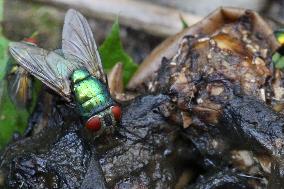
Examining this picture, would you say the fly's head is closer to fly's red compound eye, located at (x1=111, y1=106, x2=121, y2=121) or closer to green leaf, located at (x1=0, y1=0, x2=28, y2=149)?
fly's red compound eye, located at (x1=111, y1=106, x2=121, y2=121)

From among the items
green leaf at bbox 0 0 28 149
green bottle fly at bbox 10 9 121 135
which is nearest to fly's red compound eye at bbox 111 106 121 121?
green bottle fly at bbox 10 9 121 135

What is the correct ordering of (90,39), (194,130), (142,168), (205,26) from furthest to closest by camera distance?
(205,26) → (90,39) → (194,130) → (142,168)

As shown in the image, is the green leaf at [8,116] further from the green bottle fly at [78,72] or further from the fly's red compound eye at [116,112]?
the fly's red compound eye at [116,112]

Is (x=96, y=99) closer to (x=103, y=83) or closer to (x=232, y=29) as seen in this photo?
(x=103, y=83)

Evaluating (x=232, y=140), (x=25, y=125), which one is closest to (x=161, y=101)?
(x=232, y=140)

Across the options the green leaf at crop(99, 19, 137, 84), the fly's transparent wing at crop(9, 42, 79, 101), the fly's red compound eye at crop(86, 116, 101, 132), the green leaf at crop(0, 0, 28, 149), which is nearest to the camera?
the fly's red compound eye at crop(86, 116, 101, 132)

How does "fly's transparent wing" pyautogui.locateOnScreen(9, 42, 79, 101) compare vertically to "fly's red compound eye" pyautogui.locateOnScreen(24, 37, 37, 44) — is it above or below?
above

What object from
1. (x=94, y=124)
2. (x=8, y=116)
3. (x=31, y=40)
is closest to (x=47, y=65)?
(x=94, y=124)
